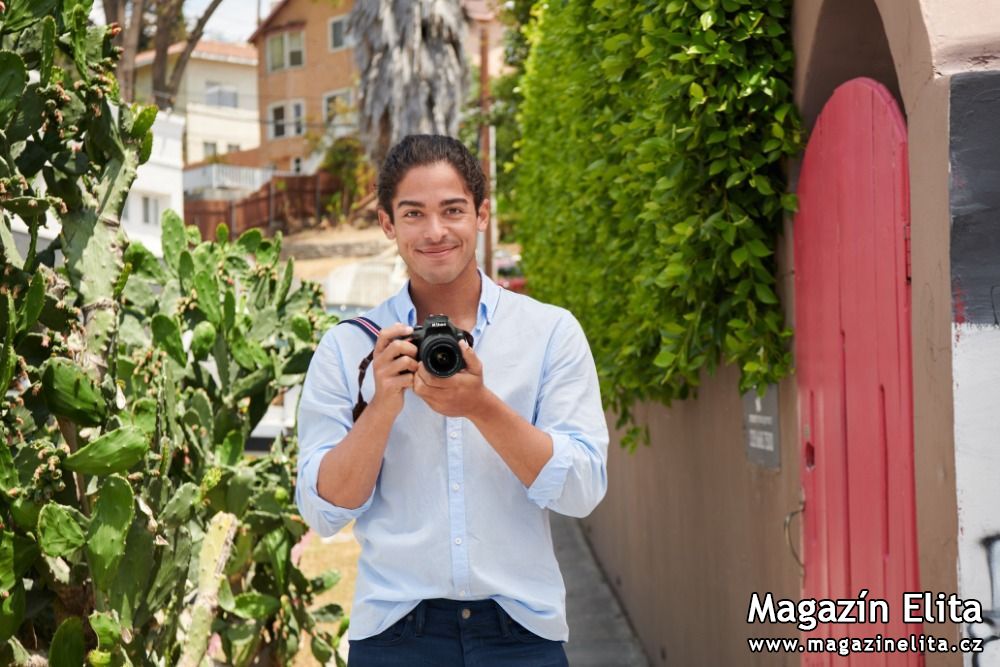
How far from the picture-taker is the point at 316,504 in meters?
2.75

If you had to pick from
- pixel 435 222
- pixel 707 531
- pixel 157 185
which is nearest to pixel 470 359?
pixel 435 222

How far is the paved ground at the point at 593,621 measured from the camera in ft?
24.8

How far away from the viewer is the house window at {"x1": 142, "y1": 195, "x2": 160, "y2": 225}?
19781mm

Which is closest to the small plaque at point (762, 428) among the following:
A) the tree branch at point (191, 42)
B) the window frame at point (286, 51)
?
the tree branch at point (191, 42)

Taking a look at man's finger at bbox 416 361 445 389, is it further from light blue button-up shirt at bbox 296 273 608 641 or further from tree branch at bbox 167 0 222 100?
tree branch at bbox 167 0 222 100

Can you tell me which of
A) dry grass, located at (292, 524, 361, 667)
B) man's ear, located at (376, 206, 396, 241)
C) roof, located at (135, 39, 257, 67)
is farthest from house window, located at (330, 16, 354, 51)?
man's ear, located at (376, 206, 396, 241)

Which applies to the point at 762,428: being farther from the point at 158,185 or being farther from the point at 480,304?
the point at 158,185

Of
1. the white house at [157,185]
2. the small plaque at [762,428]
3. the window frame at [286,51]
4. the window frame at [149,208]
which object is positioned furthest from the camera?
the window frame at [286,51]

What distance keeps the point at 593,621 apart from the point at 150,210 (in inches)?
542

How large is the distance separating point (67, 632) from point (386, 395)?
184 cm

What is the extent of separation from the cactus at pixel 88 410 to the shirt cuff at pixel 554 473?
160 cm

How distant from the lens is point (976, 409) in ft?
8.49

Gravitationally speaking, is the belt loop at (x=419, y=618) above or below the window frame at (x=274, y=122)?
below

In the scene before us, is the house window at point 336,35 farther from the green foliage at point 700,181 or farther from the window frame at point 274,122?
the green foliage at point 700,181
